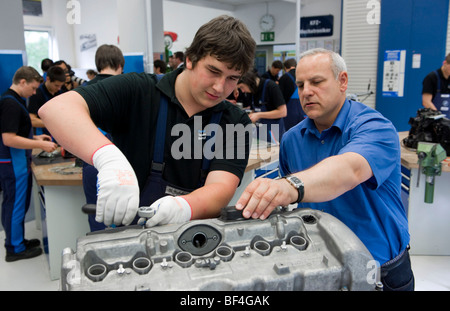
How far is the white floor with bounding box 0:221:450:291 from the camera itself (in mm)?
2801

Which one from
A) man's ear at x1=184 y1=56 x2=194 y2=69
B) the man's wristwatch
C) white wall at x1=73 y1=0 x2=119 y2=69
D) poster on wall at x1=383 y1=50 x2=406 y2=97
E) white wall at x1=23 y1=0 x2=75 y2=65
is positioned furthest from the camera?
white wall at x1=23 y1=0 x2=75 y2=65

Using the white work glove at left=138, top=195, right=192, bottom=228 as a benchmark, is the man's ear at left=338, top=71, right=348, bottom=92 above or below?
above

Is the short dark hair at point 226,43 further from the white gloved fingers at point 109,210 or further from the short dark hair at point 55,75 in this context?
the short dark hair at point 55,75

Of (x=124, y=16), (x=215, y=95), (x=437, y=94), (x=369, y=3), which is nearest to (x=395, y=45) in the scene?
(x=369, y=3)

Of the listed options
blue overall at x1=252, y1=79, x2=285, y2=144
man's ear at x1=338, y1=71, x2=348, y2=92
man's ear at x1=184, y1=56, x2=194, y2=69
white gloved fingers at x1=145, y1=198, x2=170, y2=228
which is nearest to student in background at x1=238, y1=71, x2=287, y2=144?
blue overall at x1=252, y1=79, x2=285, y2=144

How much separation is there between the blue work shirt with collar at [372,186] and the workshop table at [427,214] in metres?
1.83

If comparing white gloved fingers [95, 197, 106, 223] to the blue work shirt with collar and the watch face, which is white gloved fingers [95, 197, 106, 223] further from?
the blue work shirt with collar

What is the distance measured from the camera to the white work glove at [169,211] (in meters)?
0.96

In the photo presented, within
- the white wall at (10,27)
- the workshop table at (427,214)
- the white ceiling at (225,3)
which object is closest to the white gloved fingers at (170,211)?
the workshop table at (427,214)

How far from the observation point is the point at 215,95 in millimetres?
1275

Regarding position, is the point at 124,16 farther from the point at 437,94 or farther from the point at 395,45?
the point at 395,45

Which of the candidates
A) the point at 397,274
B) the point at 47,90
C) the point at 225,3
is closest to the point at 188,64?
the point at 397,274

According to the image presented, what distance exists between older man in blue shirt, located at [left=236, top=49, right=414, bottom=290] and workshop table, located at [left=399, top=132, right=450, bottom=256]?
179 cm
